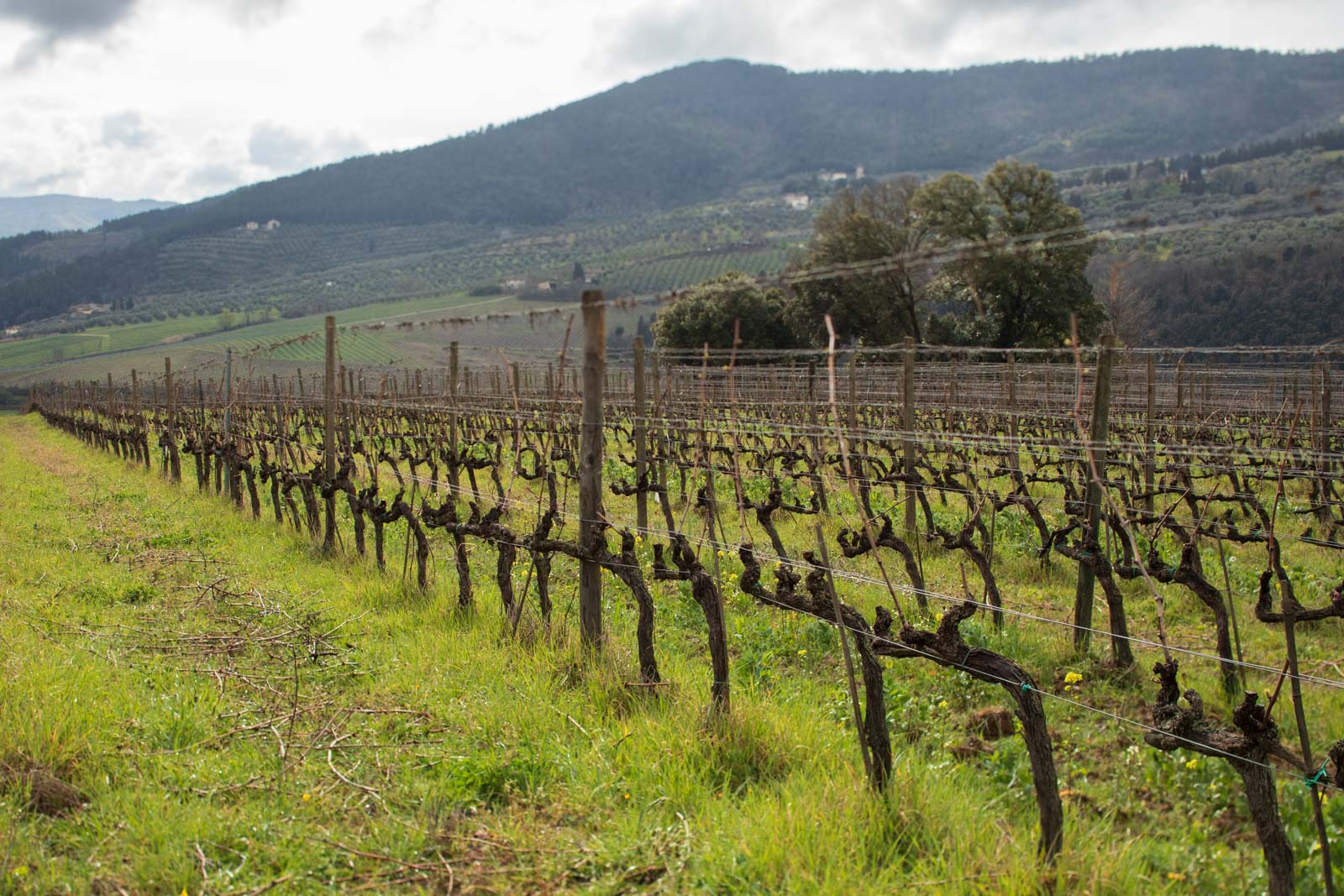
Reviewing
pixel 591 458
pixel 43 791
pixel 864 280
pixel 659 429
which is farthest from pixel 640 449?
pixel 864 280

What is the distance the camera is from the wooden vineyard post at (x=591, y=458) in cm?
509

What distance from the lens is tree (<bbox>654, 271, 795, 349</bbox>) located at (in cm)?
3560

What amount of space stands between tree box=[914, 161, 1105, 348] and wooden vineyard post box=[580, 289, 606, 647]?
22.7 m

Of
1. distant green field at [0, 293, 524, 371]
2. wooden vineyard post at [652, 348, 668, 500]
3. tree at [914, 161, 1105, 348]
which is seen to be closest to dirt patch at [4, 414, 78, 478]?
wooden vineyard post at [652, 348, 668, 500]

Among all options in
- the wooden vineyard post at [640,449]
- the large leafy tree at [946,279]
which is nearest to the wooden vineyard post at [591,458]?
the wooden vineyard post at [640,449]

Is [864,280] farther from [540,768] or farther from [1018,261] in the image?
[540,768]

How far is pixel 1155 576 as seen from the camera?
5086mm

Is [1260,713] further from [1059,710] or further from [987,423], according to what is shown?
[987,423]

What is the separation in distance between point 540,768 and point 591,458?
185 cm

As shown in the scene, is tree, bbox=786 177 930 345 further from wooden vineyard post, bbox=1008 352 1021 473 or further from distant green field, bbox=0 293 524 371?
distant green field, bbox=0 293 524 371

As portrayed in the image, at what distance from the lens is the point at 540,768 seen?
412cm

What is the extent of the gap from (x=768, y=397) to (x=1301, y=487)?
1414 centimetres

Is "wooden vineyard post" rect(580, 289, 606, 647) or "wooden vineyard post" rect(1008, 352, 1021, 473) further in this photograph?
"wooden vineyard post" rect(1008, 352, 1021, 473)

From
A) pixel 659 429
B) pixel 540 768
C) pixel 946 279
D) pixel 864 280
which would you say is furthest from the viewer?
pixel 864 280
